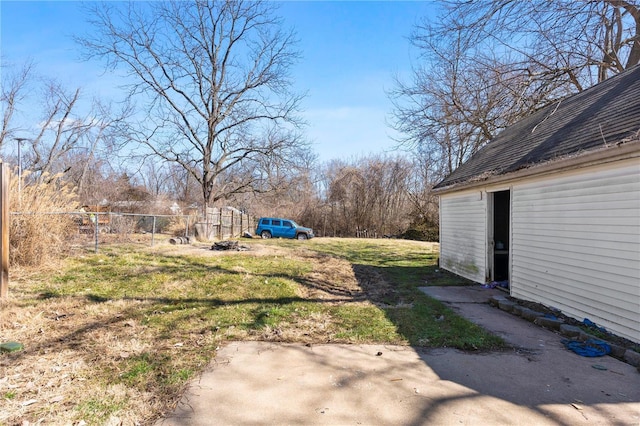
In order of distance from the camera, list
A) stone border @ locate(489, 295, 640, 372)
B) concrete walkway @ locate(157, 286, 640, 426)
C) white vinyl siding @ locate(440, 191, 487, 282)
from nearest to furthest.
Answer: concrete walkway @ locate(157, 286, 640, 426) → stone border @ locate(489, 295, 640, 372) → white vinyl siding @ locate(440, 191, 487, 282)

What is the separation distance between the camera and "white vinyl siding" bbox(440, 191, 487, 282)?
831 centimetres

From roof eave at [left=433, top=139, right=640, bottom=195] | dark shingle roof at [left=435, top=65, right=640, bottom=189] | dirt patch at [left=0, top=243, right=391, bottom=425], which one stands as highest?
dark shingle roof at [left=435, top=65, right=640, bottom=189]

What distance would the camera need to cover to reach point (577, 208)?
5203 millimetres

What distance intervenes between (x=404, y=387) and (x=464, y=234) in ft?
22.9

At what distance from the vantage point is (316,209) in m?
30.2

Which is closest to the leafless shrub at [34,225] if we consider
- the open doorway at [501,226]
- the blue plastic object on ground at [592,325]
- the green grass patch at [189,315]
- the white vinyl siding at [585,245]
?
the green grass patch at [189,315]

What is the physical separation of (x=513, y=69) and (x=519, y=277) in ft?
25.8

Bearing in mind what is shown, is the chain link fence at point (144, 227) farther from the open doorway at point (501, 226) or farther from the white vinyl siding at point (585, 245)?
the open doorway at point (501, 226)

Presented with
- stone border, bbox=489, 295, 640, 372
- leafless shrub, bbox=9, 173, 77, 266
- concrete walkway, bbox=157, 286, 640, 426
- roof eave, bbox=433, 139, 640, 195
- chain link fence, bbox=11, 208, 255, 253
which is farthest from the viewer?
chain link fence, bbox=11, 208, 255, 253

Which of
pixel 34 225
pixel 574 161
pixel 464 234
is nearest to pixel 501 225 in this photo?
pixel 464 234

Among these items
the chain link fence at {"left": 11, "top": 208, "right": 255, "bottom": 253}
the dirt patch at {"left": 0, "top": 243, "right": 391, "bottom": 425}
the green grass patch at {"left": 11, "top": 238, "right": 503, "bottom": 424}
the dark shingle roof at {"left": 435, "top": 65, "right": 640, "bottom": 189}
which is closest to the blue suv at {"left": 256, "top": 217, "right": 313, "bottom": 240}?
the chain link fence at {"left": 11, "top": 208, "right": 255, "bottom": 253}

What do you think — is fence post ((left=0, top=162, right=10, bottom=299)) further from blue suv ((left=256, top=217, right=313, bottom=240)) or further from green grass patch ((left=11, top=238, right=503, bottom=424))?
blue suv ((left=256, top=217, right=313, bottom=240))

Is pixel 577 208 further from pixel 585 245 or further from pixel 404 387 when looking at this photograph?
pixel 404 387

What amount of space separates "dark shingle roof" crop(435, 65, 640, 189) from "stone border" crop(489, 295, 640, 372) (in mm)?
2465
